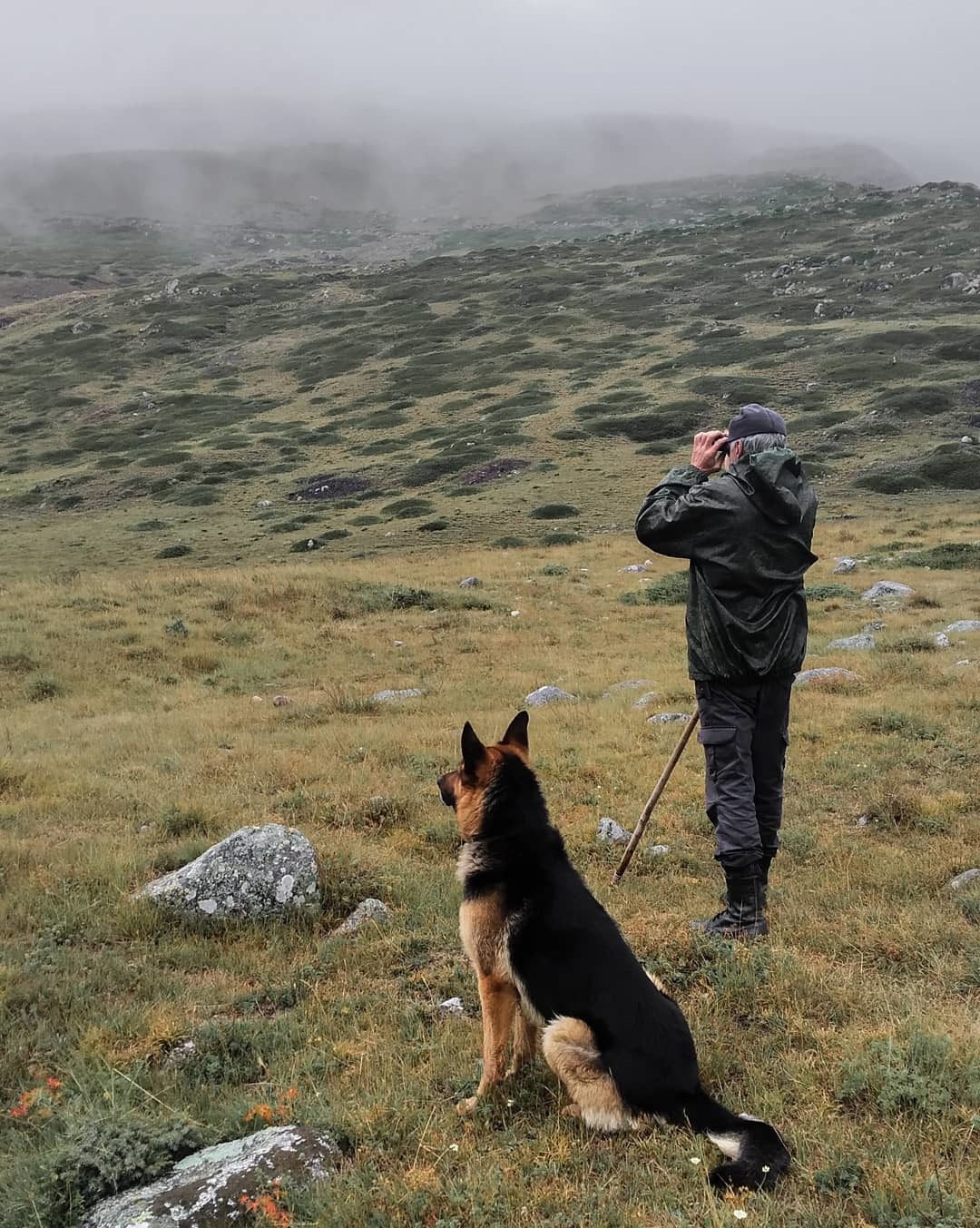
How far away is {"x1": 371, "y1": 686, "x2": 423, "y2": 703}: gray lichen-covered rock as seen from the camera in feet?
42.7

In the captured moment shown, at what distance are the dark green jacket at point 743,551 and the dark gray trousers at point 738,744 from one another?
0.45 ft

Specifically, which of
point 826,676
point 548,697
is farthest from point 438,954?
point 826,676

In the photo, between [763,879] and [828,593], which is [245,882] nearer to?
[763,879]

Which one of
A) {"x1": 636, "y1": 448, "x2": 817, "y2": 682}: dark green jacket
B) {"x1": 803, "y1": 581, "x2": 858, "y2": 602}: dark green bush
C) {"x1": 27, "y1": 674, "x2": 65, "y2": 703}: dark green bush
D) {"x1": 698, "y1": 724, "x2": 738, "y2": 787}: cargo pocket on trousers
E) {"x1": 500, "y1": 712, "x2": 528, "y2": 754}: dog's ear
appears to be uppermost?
{"x1": 636, "y1": 448, "x2": 817, "y2": 682}: dark green jacket

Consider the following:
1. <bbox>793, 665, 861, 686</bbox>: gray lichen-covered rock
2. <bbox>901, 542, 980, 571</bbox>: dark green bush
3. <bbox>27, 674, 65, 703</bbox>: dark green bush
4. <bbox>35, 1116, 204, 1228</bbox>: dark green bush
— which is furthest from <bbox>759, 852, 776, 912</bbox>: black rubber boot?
<bbox>901, 542, 980, 571</bbox>: dark green bush

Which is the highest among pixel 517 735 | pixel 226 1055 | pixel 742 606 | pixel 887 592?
pixel 742 606

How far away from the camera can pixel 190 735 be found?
11172 mm

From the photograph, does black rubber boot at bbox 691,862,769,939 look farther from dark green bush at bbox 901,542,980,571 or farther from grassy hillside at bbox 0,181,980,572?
grassy hillside at bbox 0,181,980,572

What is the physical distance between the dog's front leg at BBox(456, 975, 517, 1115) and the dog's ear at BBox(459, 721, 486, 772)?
97 cm

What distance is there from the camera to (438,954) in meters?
5.36

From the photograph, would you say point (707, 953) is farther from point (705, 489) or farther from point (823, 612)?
point (823, 612)

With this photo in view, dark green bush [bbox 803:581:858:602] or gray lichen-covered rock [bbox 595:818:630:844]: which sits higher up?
gray lichen-covered rock [bbox 595:818:630:844]

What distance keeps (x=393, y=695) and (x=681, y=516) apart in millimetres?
8795

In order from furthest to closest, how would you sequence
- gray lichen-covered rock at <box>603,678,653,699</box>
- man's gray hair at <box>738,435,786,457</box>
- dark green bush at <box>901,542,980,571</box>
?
dark green bush at <box>901,542,980,571</box> → gray lichen-covered rock at <box>603,678,653,699</box> → man's gray hair at <box>738,435,786,457</box>
